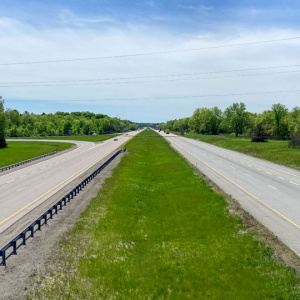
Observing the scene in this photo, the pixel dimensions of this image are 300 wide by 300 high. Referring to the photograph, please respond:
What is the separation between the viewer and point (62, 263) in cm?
1477

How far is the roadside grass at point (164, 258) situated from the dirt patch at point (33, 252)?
520 mm

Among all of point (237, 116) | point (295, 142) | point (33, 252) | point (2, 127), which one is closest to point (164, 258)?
point (33, 252)

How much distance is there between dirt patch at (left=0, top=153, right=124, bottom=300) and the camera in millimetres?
12531

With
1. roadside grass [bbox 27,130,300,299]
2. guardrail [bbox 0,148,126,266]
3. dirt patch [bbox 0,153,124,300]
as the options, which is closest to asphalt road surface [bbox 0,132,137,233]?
dirt patch [bbox 0,153,124,300]

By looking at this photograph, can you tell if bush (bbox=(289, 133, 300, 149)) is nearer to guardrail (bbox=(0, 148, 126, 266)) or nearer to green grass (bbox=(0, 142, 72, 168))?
green grass (bbox=(0, 142, 72, 168))

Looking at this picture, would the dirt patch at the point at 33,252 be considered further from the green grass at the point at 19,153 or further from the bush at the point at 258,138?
the bush at the point at 258,138

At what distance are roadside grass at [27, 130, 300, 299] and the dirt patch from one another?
1.71ft

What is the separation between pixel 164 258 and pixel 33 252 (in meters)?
6.26

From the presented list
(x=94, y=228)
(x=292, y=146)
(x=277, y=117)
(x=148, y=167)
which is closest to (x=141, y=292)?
(x=94, y=228)

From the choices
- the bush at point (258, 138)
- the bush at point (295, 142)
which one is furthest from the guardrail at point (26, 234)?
the bush at point (258, 138)

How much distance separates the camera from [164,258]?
15562 mm

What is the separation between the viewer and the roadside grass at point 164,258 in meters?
12.3

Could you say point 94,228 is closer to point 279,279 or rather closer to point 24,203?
point 24,203

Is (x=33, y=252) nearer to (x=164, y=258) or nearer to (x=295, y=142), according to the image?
(x=164, y=258)
